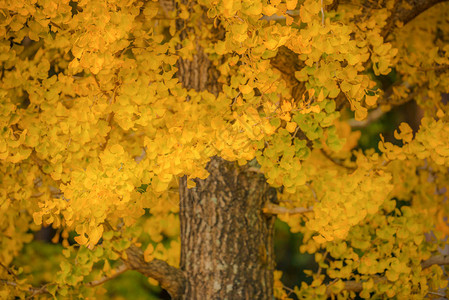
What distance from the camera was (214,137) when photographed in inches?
92.4

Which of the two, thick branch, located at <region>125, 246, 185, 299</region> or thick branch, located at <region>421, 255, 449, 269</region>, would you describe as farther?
thick branch, located at <region>421, 255, 449, 269</region>

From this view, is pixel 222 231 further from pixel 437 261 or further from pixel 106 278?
pixel 437 261

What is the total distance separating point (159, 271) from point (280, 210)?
95 centimetres

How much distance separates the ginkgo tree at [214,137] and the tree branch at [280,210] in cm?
1

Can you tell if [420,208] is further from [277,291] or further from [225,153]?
[225,153]

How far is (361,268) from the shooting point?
121 inches

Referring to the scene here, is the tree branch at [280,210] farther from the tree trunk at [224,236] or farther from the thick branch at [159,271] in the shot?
the thick branch at [159,271]

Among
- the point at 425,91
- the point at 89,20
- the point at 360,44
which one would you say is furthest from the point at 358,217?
the point at 425,91

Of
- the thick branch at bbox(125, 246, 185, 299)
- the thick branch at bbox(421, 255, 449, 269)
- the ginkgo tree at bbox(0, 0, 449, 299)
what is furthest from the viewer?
the thick branch at bbox(421, 255, 449, 269)

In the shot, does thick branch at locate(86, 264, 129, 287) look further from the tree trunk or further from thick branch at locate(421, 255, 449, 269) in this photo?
thick branch at locate(421, 255, 449, 269)

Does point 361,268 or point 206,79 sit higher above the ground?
point 206,79

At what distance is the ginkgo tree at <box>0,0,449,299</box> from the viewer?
212 cm

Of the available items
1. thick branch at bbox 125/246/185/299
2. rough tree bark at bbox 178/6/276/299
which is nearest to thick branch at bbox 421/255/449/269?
rough tree bark at bbox 178/6/276/299

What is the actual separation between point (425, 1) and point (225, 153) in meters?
1.92
